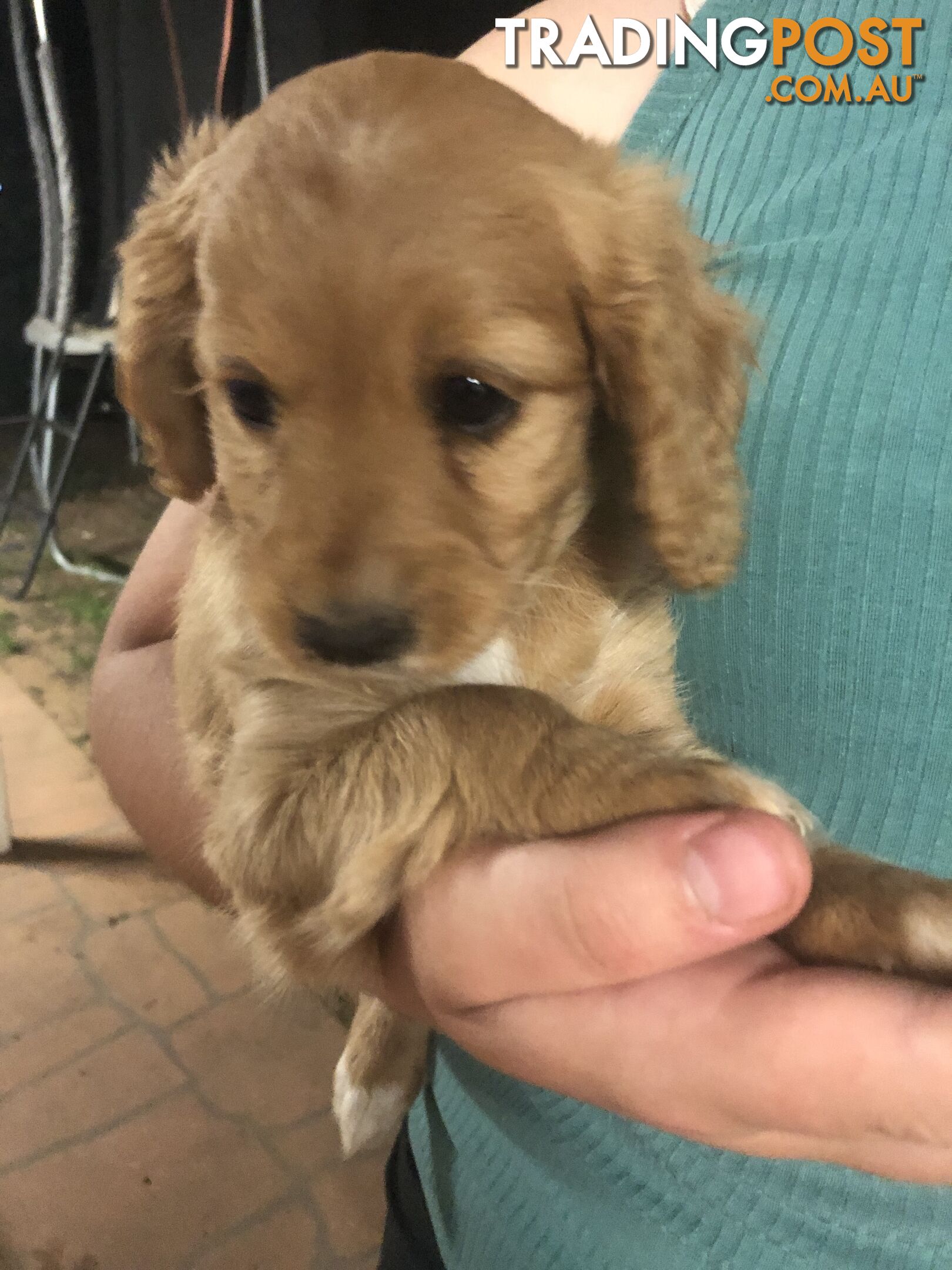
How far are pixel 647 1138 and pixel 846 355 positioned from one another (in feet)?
2.60

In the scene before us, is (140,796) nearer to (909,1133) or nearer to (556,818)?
(556,818)

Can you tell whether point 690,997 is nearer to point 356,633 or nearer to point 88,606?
point 356,633

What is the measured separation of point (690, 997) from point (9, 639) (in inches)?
178

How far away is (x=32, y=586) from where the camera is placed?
5059 mm

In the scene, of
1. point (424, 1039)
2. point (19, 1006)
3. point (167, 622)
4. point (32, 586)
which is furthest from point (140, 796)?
point (32, 586)

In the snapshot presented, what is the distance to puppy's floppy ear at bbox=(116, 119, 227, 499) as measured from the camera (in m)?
1.09

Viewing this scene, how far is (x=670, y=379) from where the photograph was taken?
39.2 inches

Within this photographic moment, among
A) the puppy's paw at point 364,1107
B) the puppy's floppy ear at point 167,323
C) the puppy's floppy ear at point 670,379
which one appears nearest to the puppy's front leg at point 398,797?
the puppy's floppy ear at point 670,379

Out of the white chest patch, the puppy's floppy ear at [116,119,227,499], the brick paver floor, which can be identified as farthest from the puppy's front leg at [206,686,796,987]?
the brick paver floor

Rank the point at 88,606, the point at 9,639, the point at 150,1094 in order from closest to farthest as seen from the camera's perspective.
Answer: the point at 150,1094, the point at 9,639, the point at 88,606

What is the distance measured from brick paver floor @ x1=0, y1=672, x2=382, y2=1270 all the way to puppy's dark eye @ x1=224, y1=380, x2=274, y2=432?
6.24 ft

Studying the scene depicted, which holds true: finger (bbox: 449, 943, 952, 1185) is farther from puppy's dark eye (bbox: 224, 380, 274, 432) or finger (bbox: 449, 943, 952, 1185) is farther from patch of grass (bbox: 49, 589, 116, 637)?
patch of grass (bbox: 49, 589, 116, 637)

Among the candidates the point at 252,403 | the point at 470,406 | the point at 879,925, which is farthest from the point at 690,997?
the point at 252,403

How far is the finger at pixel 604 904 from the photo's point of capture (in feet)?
2.27
